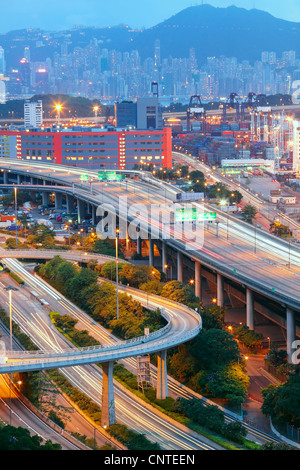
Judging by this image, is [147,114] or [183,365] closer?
[183,365]

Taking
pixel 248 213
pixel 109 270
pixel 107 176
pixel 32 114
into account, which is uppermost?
pixel 32 114

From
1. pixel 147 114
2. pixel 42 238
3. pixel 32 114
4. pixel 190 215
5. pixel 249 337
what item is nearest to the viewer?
pixel 249 337

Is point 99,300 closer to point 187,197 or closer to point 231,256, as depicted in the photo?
point 231,256

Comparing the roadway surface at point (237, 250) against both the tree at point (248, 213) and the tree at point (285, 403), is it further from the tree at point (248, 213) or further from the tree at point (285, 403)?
the tree at point (248, 213)

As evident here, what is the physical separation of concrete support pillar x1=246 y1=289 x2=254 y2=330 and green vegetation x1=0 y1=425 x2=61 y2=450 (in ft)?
27.8

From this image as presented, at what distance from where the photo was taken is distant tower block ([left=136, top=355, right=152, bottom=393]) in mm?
17750

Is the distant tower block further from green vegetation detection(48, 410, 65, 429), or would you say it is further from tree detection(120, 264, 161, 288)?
tree detection(120, 264, 161, 288)

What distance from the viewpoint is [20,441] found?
13484mm

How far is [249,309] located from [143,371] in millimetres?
4723

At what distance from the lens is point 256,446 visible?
15.2 metres

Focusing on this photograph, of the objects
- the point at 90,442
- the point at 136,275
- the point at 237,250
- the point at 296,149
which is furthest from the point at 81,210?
the point at 90,442

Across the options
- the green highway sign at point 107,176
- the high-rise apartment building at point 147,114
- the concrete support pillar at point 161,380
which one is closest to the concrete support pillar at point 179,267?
the concrete support pillar at point 161,380

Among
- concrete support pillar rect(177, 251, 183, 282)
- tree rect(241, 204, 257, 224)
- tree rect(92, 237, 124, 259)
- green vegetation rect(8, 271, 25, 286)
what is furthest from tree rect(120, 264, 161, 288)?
tree rect(241, 204, 257, 224)
